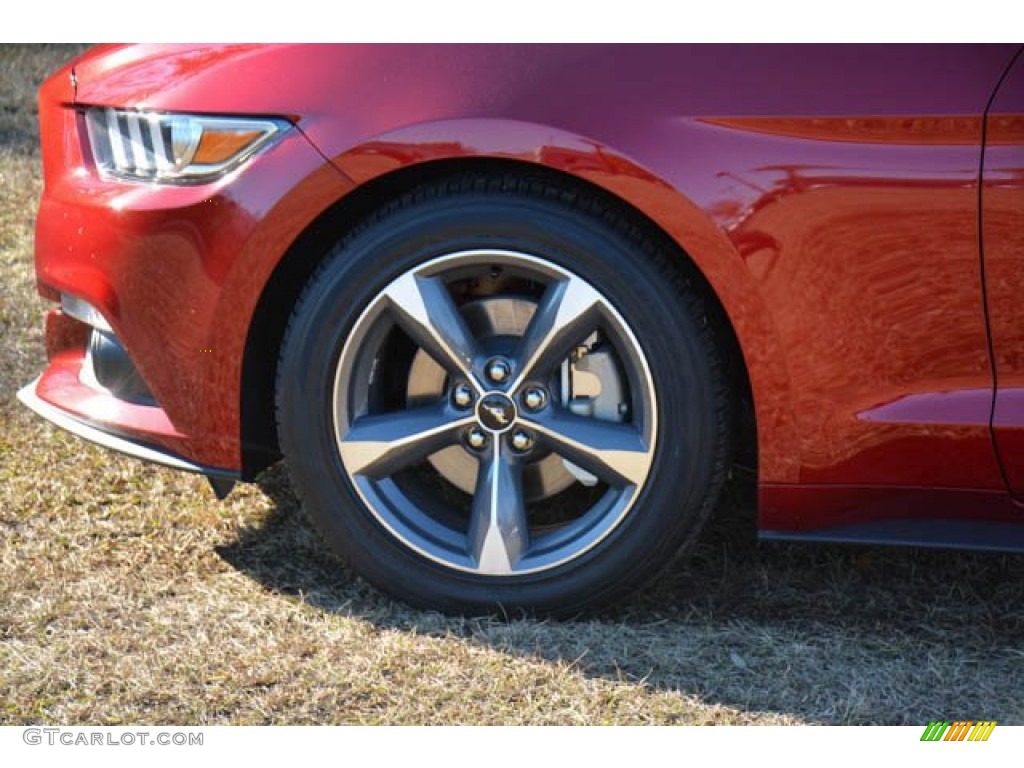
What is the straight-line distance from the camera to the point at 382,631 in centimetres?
326

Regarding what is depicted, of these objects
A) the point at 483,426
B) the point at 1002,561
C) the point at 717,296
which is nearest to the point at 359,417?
the point at 483,426

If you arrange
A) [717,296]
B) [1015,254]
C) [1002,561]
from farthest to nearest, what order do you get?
[1002,561]
[717,296]
[1015,254]

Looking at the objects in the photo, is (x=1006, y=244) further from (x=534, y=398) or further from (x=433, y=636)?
(x=433, y=636)

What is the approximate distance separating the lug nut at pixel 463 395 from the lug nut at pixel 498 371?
5 centimetres

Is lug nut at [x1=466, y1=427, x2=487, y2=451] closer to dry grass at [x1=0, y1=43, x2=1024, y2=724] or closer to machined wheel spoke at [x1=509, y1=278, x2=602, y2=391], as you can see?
machined wheel spoke at [x1=509, y1=278, x2=602, y2=391]

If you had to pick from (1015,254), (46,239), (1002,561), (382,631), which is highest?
(1015,254)

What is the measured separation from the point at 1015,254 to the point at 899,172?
0.25 meters

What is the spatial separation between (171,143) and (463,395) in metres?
0.77

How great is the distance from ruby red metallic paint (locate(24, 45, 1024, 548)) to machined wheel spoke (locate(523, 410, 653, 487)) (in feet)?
0.82

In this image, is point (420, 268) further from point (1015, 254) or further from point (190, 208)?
point (1015, 254)

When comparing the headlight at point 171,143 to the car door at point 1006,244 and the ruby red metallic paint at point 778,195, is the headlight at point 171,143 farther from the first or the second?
the car door at point 1006,244

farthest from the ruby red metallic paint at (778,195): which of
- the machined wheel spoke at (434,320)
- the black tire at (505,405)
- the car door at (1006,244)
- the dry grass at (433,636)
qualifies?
the dry grass at (433,636)

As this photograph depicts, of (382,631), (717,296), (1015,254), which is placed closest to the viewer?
(1015,254)
